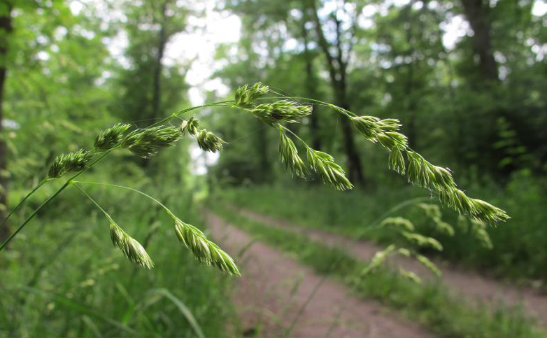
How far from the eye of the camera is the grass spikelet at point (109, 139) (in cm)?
78

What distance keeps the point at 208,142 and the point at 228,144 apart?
10 centimetres

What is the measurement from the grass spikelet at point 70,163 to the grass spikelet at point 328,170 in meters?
0.44

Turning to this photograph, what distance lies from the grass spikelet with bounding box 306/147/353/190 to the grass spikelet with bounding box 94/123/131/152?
0.38 metres

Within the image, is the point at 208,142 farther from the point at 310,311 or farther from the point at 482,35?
the point at 482,35

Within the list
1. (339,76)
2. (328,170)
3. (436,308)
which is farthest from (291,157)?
(339,76)

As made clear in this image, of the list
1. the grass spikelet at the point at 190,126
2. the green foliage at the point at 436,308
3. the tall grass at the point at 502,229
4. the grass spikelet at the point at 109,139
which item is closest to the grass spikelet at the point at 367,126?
the grass spikelet at the point at 190,126

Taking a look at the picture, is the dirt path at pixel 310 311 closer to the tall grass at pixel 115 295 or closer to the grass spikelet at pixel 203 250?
the tall grass at pixel 115 295

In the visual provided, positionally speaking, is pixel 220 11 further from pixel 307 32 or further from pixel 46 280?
pixel 46 280

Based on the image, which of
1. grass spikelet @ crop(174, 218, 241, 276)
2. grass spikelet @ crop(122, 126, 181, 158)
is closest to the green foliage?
grass spikelet @ crop(174, 218, 241, 276)

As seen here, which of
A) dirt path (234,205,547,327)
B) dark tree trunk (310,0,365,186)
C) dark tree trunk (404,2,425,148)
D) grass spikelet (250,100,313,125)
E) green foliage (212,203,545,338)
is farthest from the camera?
dark tree trunk (310,0,365,186)

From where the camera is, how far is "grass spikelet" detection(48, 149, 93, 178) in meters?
0.77

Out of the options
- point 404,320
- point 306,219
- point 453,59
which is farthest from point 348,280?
point 453,59

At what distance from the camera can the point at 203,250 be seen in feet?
2.55

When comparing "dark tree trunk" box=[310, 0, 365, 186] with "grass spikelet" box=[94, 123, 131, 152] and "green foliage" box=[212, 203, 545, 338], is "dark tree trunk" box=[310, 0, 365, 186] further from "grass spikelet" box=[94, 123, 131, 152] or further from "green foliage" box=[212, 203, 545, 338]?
"grass spikelet" box=[94, 123, 131, 152]
